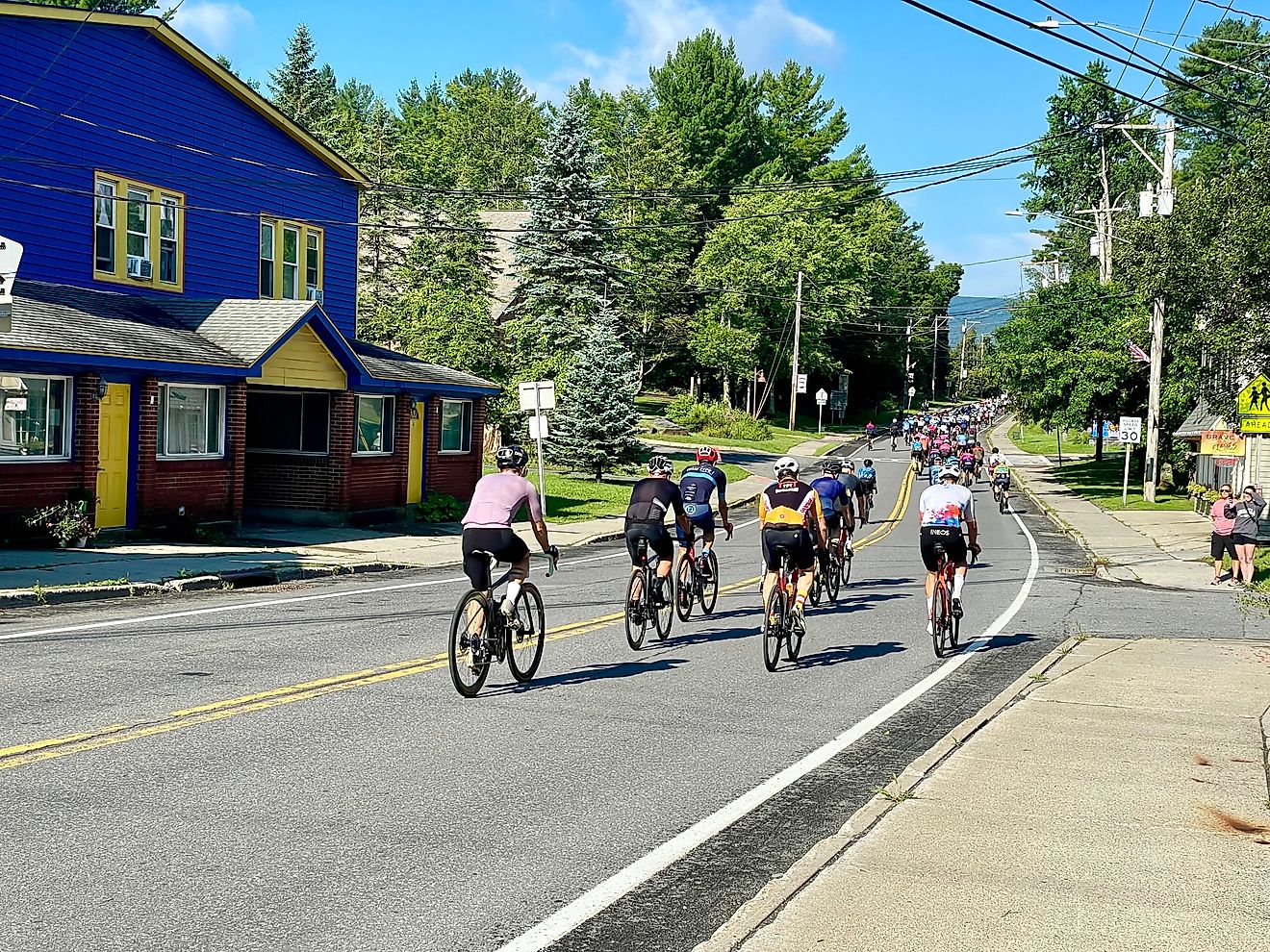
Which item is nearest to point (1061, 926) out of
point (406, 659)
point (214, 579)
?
point (406, 659)

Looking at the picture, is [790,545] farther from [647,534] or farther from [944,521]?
[944,521]

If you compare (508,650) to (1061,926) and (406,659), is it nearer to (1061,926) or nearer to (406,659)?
(406,659)

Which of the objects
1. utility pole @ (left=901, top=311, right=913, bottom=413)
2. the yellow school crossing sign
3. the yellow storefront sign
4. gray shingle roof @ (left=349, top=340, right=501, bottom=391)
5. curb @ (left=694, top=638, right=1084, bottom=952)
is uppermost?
utility pole @ (left=901, top=311, right=913, bottom=413)

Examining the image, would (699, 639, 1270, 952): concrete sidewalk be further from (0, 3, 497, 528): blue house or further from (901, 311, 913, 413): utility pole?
(901, 311, 913, 413): utility pole

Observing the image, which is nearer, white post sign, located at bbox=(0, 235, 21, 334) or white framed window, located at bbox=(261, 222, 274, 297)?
white post sign, located at bbox=(0, 235, 21, 334)

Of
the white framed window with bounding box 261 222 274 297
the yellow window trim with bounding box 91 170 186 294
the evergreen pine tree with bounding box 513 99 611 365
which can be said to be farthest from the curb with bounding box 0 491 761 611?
the evergreen pine tree with bounding box 513 99 611 365

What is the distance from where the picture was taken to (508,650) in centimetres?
1061

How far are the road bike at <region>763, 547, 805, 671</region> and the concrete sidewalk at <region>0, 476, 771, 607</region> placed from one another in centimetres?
873

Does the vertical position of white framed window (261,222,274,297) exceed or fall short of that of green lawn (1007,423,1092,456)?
it exceeds it

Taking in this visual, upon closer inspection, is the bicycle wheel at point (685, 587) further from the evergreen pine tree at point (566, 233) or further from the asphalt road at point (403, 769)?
the evergreen pine tree at point (566, 233)

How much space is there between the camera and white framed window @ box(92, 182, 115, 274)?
24812 millimetres

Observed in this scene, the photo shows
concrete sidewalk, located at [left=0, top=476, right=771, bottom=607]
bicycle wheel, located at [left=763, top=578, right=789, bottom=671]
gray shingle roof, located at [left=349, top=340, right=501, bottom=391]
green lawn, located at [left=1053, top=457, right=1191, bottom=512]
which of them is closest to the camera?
bicycle wheel, located at [left=763, top=578, right=789, bottom=671]

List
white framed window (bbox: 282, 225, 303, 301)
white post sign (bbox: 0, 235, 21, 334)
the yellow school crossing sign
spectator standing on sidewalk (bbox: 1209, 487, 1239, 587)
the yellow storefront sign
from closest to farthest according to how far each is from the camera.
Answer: white post sign (bbox: 0, 235, 21, 334)
the yellow school crossing sign
spectator standing on sidewalk (bbox: 1209, 487, 1239, 587)
white framed window (bbox: 282, 225, 303, 301)
the yellow storefront sign

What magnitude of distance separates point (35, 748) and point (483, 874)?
3527 millimetres
